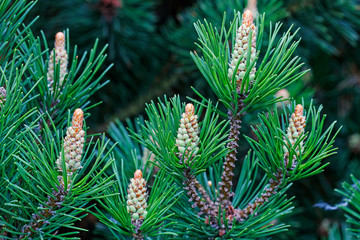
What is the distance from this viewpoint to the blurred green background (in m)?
0.69

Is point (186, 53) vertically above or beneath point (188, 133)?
above

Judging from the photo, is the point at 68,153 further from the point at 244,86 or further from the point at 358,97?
the point at 358,97

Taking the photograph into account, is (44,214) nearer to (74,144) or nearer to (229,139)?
(74,144)

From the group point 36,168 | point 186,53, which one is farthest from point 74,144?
point 186,53

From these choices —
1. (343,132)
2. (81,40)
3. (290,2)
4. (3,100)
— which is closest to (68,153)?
(3,100)

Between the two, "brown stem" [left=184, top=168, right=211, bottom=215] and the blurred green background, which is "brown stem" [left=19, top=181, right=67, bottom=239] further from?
the blurred green background

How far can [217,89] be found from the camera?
36 centimetres

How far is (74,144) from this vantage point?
332 mm

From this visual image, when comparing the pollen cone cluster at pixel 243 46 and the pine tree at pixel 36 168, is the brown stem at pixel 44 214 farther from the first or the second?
the pollen cone cluster at pixel 243 46

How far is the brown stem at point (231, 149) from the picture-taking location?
1.22 feet

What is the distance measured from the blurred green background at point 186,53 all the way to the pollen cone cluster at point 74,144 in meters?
0.31

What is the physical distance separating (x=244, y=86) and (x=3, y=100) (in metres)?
0.20

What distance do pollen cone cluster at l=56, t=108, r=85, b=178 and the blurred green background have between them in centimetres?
31

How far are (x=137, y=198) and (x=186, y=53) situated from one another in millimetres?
370
